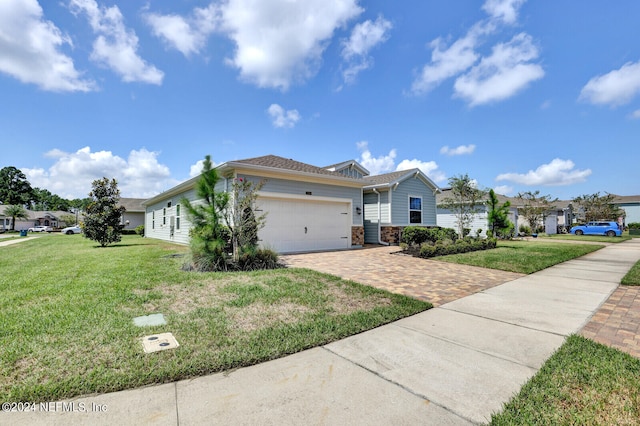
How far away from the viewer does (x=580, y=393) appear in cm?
231

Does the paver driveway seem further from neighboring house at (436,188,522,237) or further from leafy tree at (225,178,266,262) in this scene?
neighboring house at (436,188,522,237)

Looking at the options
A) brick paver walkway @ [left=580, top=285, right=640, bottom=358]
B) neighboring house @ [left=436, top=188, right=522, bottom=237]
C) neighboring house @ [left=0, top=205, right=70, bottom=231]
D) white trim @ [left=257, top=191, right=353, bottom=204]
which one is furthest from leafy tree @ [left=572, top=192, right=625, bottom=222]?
neighboring house @ [left=0, top=205, right=70, bottom=231]

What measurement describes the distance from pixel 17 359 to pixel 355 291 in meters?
4.71

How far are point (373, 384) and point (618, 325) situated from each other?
3976 mm

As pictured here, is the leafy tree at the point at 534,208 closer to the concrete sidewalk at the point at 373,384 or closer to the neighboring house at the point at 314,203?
the neighboring house at the point at 314,203

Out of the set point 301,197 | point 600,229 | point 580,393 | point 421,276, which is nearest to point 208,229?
point 301,197

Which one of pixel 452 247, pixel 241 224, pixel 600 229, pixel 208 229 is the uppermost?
pixel 241 224

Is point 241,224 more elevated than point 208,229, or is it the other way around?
point 241,224

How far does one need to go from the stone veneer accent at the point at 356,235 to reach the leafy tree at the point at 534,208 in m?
20.3

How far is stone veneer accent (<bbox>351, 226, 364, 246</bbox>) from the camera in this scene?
571 inches

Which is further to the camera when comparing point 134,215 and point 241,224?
point 134,215

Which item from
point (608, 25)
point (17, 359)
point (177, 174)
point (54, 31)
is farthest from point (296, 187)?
point (608, 25)

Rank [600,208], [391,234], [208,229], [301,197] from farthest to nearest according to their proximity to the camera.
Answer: [600,208], [391,234], [301,197], [208,229]

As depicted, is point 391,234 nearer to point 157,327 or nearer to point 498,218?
point 498,218
